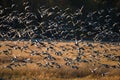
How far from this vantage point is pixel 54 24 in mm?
48281

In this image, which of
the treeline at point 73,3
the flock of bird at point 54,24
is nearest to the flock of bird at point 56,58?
the flock of bird at point 54,24

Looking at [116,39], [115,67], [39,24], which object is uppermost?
[39,24]

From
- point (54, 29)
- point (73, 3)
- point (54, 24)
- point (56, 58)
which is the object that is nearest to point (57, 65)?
point (56, 58)

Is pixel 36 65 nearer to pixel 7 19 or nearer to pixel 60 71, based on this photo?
pixel 60 71

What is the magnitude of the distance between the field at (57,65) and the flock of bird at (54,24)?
41.2ft

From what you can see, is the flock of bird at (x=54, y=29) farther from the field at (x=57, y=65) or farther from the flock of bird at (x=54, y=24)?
the field at (x=57, y=65)

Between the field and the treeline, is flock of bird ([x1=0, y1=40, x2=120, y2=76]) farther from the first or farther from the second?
the treeline

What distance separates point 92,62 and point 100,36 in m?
24.7

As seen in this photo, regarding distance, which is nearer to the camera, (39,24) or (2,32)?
(2,32)

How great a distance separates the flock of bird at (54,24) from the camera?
48.4 m

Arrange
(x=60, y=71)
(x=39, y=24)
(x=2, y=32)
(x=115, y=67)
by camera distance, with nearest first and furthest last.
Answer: (x=60, y=71) < (x=115, y=67) < (x=2, y=32) < (x=39, y=24)

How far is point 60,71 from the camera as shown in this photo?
83.8 ft

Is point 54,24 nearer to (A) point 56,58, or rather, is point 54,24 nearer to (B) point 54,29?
(B) point 54,29

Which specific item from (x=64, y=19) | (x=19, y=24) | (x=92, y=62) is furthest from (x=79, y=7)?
(x=92, y=62)
